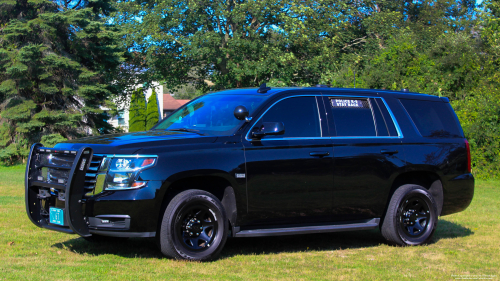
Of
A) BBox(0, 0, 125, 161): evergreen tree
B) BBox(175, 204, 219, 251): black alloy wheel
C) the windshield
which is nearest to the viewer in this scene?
BBox(175, 204, 219, 251): black alloy wheel

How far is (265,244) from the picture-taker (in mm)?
7141

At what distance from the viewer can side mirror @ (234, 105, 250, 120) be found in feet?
19.6

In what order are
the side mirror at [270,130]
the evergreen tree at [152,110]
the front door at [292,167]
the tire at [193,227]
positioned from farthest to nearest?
the evergreen tree at [152,110], the front door at [292,167], the side mirror at [270,130], the tire at [193,227]

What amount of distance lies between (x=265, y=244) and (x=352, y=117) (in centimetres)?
206

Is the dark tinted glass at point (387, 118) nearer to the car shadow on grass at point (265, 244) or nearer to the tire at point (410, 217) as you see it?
the tire at point (410, 217)

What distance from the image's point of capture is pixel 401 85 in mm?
21359

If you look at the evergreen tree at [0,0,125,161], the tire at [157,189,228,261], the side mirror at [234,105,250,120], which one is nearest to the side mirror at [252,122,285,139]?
the side mirror at [234,105,250,120]

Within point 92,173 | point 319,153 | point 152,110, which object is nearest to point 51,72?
point 92,173

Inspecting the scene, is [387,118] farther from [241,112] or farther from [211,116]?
[211,116]

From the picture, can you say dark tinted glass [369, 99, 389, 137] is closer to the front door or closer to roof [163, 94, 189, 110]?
the front door

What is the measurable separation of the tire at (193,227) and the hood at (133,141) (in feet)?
1.86

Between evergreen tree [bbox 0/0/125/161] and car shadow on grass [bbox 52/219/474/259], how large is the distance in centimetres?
1844

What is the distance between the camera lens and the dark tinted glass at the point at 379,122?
6969 mm

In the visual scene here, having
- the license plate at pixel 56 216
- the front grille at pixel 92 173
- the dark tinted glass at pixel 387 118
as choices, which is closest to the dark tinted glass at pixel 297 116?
the dark tinted glass at pixel 387 118
